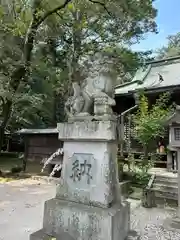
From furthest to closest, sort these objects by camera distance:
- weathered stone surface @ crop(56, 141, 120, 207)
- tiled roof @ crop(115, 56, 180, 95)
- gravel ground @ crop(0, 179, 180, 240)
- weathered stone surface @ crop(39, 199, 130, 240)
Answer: tiled roof @ crop(115, 56, 180, 95)
gravel ground @ crop(0, 179, 180, 240)
weathered stone surface @ crop(56, 141, 120, 207)
weathered stone surface @ crop(39, 199, 130, 240)

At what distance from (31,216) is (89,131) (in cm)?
285

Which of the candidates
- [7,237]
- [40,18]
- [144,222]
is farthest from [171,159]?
[40,18]

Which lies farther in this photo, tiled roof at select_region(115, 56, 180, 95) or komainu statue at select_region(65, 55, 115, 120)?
tiled roof at select_region(115, 56, 180, 95)

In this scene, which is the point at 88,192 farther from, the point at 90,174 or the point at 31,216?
the point at 31,216

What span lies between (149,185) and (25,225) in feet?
13.0

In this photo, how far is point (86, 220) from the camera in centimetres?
290

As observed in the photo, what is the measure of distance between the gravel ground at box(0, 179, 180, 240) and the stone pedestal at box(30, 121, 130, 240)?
804mm

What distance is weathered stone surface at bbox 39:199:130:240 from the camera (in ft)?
9.16

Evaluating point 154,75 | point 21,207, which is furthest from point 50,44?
point 21,207

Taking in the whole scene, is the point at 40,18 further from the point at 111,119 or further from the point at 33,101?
the point at 111,119

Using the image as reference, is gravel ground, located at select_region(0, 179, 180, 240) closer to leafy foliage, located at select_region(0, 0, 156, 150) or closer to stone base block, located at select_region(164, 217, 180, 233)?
stone base block, located at select_region(164, 217, 180, 233)

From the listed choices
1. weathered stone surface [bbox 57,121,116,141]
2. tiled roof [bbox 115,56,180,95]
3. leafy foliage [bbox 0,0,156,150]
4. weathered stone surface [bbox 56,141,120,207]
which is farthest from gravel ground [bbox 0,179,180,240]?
tiled roof [bbox 115,56,180,95]

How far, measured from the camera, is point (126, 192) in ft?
23.8

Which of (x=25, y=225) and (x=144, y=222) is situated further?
(x=144, y=222)
